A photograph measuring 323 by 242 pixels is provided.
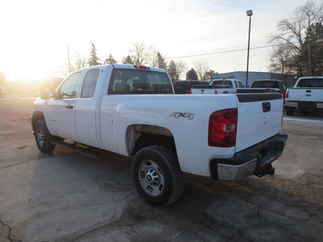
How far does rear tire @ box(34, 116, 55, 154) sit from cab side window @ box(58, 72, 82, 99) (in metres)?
1.15

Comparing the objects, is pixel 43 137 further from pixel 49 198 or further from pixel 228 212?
pixel 228 212

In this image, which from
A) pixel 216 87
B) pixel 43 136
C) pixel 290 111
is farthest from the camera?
pixel 216 87

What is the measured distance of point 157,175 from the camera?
117 inches

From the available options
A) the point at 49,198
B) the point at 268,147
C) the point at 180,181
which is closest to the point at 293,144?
the point at 268,147

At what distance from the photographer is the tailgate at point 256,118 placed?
2.43 m

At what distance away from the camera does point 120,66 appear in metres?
→ 3.86

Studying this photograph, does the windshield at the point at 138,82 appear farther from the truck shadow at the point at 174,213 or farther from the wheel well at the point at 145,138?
the truck shadow at the point at 174,213

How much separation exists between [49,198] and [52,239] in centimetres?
104

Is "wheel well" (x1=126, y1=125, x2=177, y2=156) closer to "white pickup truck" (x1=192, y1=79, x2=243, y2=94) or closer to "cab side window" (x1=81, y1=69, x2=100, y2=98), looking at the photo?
"cab side window" (x1=81, y1=69, x2=100, y2=98)

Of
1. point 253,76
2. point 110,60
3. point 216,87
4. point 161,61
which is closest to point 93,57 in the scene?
point 110,60

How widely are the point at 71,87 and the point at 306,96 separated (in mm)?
10649

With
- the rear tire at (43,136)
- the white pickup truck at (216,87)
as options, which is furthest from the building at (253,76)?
the rear tire at (43,136)

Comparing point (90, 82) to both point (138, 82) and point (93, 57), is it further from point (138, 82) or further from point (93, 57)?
point (93, 57)

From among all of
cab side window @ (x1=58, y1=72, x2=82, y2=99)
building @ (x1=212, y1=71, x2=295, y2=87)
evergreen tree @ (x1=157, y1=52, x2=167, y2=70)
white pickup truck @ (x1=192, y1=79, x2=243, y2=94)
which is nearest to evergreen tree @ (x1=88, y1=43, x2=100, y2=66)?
evergreen tree @ (x1=157, y1=52, x2=167, y2=70)
